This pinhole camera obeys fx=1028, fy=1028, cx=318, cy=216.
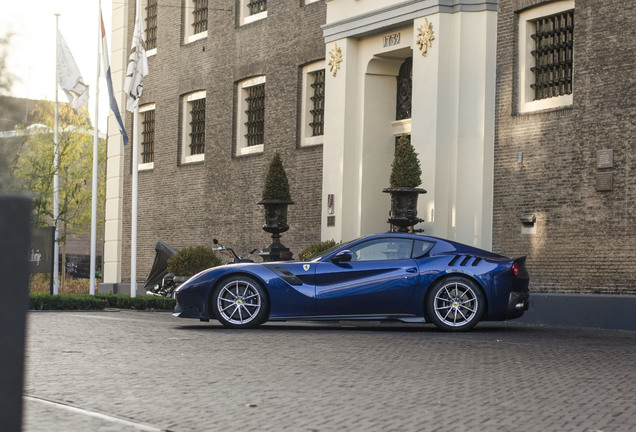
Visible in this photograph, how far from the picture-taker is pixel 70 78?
28844mm

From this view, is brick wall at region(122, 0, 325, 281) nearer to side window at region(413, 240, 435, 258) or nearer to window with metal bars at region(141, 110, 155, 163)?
window with metal bars at region(141, 110, 155, 163)

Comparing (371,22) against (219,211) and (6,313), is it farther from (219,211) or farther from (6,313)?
(6,313)

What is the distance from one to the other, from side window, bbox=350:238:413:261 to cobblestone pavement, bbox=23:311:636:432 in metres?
1.15

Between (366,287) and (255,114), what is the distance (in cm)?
1384

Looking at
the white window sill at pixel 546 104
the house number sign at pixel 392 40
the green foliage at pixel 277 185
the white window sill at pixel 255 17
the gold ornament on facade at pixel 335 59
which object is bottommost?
the green foliage at pixel 277 185

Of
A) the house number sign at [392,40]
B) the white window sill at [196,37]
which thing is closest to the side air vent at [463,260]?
the house number sign at [392,40]

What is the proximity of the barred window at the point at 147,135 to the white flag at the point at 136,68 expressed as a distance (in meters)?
6.58

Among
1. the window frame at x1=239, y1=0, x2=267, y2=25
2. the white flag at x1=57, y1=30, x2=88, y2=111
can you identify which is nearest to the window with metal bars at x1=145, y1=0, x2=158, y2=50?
the white flag at x1=57, y1=30, x2=88, y2=111

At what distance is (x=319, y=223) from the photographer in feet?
77.0

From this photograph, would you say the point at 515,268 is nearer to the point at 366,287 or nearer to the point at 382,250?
the point at 382,250

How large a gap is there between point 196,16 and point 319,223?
9.06m

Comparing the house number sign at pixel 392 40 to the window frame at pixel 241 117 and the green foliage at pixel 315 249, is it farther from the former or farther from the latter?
the window frame at pixel 241 117

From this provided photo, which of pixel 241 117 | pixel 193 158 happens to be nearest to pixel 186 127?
pixel 193 158

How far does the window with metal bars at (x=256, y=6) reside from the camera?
2656 cm
